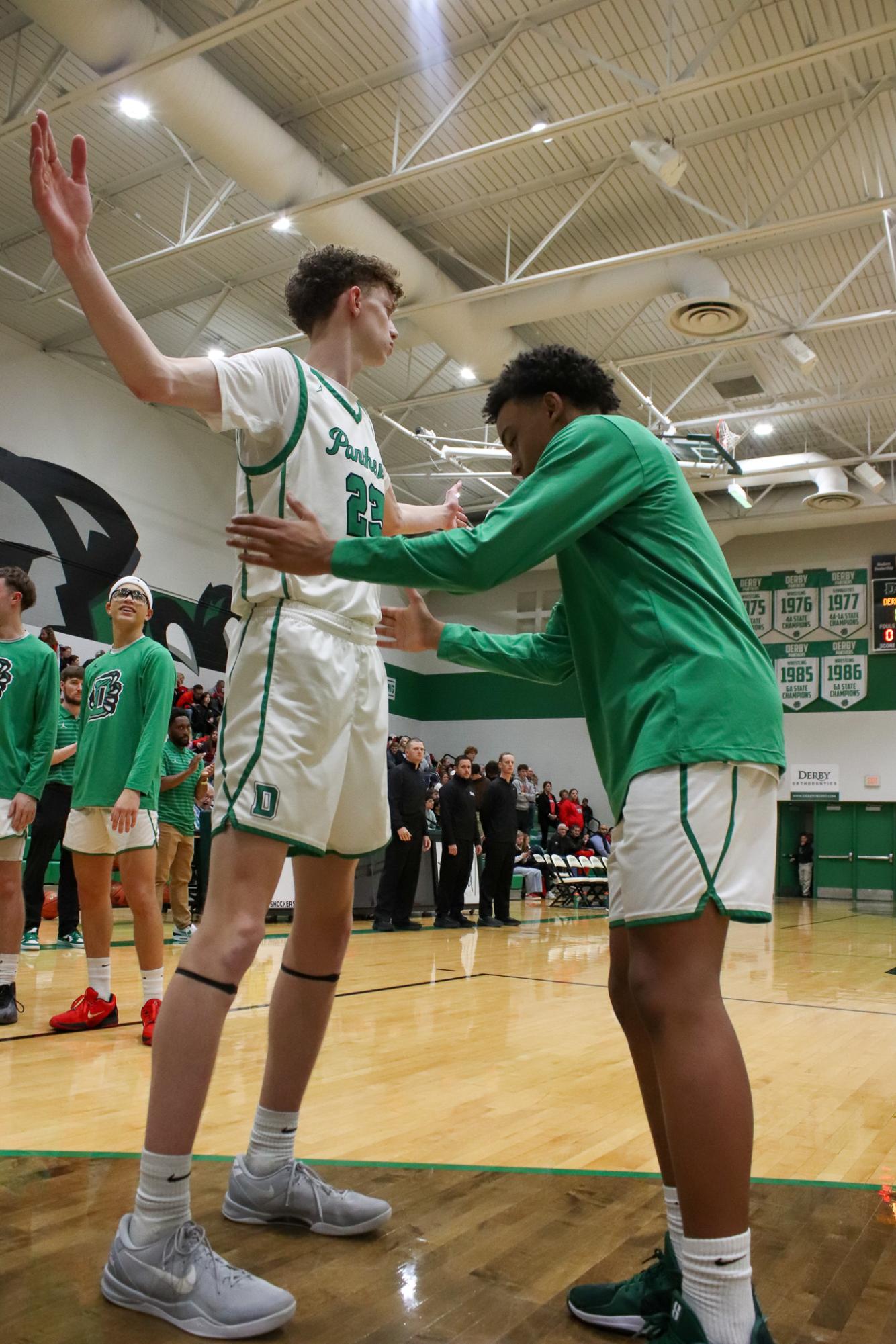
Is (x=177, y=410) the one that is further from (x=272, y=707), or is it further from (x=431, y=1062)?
(x=272, y=707)

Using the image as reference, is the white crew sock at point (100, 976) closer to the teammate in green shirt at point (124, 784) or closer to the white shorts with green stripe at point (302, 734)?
the teammate in green shirt at point (124, 784)


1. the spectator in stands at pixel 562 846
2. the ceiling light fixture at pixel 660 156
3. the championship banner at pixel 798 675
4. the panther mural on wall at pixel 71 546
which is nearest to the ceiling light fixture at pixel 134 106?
the ceiling light fixture at pixel 660 156

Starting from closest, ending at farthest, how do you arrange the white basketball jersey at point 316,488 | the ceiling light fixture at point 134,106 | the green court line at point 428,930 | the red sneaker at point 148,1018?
the white basketball jersey at point 316,488, the red sneaker at point 148,1018, the green court line at point 428,930, the ceiling light fixture at point 134,106

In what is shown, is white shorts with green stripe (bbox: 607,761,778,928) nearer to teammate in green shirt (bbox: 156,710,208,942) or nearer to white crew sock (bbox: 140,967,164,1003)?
white crew sock (bbox: 140,967,164,1003)

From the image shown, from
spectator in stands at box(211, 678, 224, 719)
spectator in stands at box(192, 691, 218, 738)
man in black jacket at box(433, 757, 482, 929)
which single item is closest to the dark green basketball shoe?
man in black jacket at box(433, 757, 482, 929)

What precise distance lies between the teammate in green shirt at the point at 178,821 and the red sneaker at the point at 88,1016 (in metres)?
3.83

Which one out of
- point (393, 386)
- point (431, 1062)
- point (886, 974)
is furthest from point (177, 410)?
point (431, 1062)

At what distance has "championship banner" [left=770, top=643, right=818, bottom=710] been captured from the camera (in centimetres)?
2120

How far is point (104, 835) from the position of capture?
399cm

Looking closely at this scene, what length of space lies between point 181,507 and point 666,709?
16583 mm

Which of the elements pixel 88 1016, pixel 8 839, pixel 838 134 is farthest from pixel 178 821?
pixel 838 134

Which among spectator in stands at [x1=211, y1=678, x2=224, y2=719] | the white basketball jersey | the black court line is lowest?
the black court line

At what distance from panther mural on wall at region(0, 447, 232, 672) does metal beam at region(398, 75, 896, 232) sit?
6.13 meters

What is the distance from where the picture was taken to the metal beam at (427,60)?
30.4 feet
